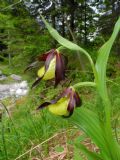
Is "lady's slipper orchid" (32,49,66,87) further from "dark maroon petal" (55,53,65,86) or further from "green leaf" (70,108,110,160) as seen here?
"green leaf" (70,108,110,160)

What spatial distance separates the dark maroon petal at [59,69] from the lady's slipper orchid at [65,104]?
0.04 metres

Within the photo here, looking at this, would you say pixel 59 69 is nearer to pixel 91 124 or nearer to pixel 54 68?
pixel 54 68

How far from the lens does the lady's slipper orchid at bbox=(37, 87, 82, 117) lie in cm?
94

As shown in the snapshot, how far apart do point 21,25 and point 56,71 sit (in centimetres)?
576

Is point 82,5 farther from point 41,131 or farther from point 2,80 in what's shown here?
point 2,80

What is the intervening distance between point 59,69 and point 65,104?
Answer: 104 millimetres

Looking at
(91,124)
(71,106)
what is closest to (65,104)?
(71,106)

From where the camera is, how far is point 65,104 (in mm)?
942

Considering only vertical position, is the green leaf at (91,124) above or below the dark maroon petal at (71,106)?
below

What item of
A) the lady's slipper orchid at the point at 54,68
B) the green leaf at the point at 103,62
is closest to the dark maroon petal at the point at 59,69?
the lady's slipper orchid at the point at 54,68

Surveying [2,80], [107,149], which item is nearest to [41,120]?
[107,149]

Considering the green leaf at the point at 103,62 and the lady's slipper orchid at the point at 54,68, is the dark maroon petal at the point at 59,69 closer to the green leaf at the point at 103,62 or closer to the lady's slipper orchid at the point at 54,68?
the lady's slipper orchid at the point at 54,68

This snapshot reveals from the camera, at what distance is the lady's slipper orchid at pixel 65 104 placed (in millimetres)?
937

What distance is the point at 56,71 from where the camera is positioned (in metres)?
0.97
